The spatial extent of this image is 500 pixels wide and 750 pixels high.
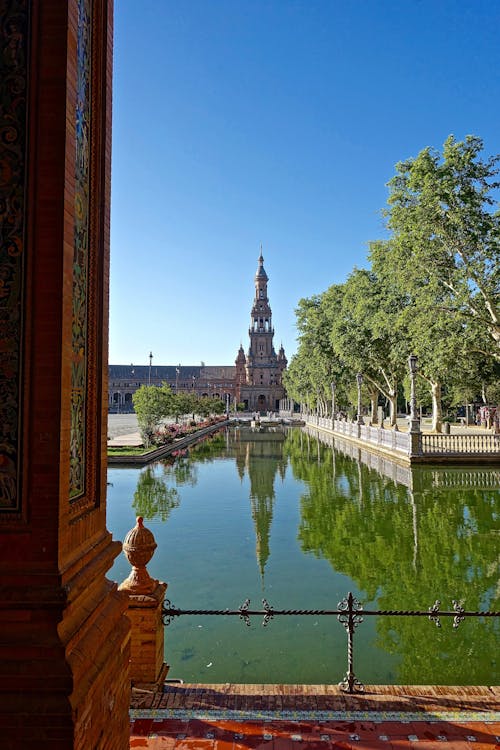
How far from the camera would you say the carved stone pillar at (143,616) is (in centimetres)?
475

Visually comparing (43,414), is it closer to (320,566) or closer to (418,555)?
(320,566)

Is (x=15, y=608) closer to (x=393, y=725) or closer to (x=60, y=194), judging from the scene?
(x=60, y=194)

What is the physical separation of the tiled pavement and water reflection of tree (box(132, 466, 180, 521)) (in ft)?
28.5

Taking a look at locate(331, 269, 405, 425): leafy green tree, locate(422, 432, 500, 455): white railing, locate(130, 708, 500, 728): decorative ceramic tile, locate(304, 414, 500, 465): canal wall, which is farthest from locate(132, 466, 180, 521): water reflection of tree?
locate(331, 269, 405, 425): leafy green tree

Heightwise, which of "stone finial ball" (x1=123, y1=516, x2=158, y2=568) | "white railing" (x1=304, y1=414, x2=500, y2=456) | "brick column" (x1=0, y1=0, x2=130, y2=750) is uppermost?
"brick column" (x1=0, y1=0, x2=130, y2=750)

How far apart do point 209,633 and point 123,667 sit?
3929mm

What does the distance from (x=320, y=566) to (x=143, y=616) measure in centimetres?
522

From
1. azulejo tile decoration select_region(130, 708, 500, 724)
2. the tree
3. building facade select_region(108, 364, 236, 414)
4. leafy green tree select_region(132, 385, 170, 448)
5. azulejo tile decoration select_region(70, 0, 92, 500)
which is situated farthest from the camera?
building facade select_region(108, 364, 236, 414)

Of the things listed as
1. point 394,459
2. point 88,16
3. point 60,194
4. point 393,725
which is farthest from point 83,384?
point 394,459

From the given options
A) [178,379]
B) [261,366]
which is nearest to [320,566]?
[261,366]

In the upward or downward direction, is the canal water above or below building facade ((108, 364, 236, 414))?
below

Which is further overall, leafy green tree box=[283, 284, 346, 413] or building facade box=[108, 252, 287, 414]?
building facade box=[108, 252, 287, 414]

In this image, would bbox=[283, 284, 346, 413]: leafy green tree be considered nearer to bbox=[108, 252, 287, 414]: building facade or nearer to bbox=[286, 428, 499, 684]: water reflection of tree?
bbox=[286, 428, 499, 684]: water reflection of tree

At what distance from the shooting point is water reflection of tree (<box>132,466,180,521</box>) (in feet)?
44.9
